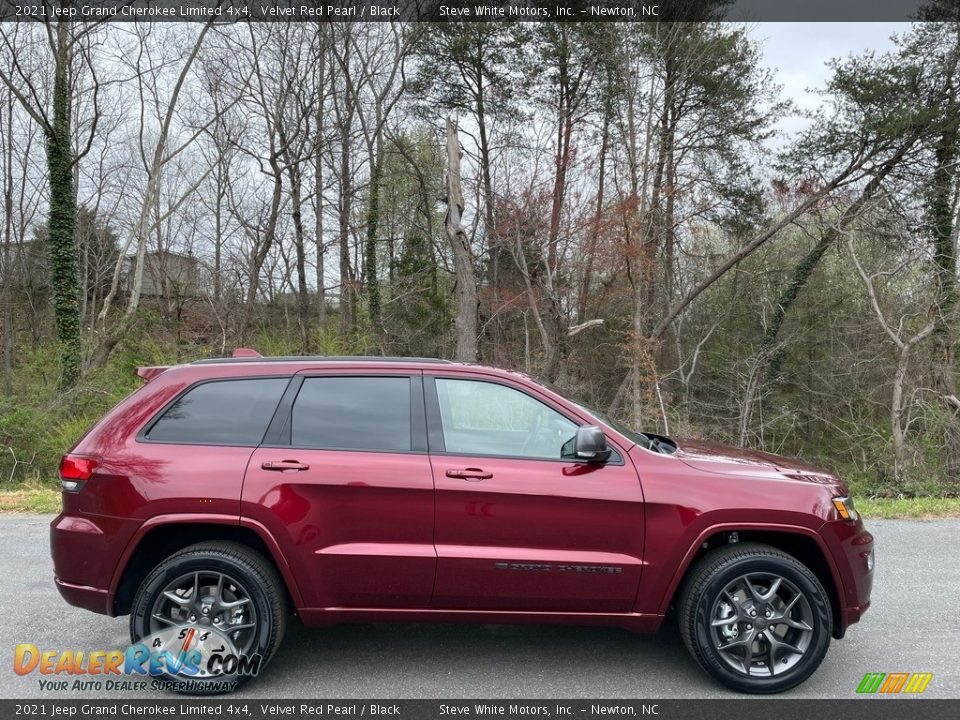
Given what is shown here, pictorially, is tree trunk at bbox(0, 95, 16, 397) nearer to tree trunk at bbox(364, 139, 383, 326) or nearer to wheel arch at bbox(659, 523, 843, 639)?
tree trunk at bbox(364, 139, 383, 326)

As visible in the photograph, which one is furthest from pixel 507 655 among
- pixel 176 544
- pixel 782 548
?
pixel 176 544

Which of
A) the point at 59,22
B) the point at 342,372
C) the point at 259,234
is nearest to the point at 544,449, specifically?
the point at 342,372

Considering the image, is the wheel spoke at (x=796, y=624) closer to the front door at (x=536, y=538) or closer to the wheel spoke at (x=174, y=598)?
the front door at (x=536, y=538)

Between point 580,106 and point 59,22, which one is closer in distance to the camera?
point 59,22

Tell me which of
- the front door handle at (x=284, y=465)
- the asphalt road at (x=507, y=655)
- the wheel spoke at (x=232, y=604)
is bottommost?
the asphalt road at (x=507, y=655)

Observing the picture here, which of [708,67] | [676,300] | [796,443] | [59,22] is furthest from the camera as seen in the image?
[676,300]

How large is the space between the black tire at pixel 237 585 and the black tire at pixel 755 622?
219cm

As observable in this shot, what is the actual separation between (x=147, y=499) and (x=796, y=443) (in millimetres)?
19888

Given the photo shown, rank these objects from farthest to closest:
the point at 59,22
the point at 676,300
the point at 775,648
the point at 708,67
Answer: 1. the point at 676,300
2. the point at 708,67
3. the point at 59,22
4. the point at 775,648

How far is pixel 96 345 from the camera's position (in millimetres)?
18891

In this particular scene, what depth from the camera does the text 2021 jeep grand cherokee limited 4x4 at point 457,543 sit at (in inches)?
132

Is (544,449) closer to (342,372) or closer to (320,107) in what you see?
(342,372)

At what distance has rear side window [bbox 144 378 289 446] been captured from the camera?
3.55 m
